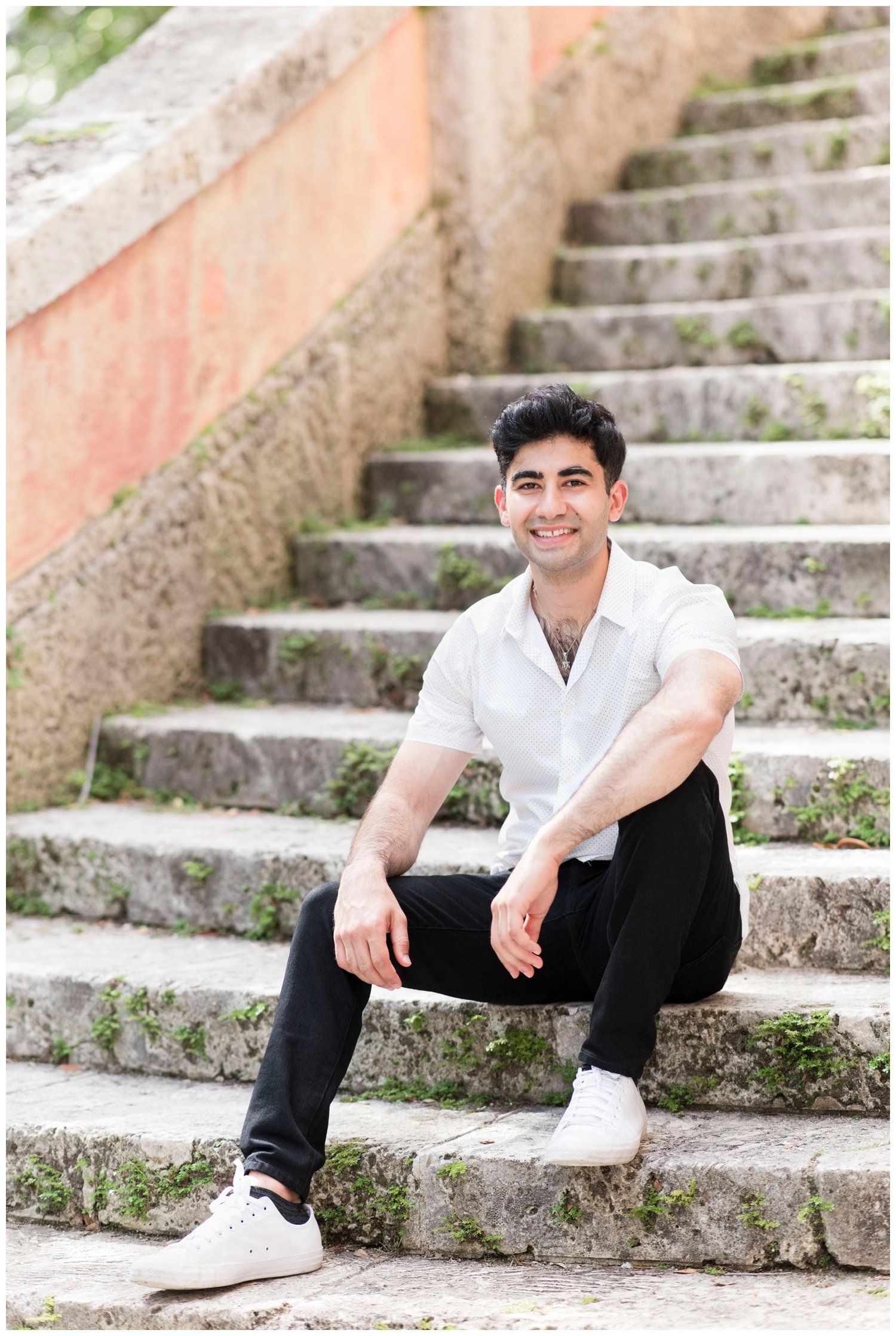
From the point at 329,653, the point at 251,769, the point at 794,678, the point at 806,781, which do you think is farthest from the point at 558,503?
the point at 329,653

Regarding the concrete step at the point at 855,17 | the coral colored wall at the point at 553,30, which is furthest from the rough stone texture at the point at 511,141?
the concrete step at the point at 855,17

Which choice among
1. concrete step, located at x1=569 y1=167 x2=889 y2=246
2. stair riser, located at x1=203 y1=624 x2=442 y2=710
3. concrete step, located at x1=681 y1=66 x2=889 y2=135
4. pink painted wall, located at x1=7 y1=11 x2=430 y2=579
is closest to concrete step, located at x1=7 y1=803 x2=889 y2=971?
stair riser, located at x1=203 y1=624 x2=442 y2=710

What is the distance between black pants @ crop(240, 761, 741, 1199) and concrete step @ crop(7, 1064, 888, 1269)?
195mm

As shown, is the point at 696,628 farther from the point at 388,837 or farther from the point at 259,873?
the point at 259,873

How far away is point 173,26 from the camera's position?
5.45 m

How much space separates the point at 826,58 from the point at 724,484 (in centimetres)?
333

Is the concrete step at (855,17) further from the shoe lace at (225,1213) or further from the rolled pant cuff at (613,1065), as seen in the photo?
the shoe lace at (225,1213)

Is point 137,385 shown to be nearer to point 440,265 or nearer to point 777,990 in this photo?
point 440,265

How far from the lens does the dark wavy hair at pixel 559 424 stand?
9.73 ft

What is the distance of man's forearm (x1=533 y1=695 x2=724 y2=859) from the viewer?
2625 mm

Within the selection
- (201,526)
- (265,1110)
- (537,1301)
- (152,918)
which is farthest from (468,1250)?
(201,526)

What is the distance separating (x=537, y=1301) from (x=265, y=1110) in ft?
1.90

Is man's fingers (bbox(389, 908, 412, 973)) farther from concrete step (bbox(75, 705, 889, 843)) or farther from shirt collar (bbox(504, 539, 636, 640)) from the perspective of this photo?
concrete step (bbox(75, 705, 889, 843))

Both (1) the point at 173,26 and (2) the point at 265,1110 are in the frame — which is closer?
(2) the point at 265,1110
